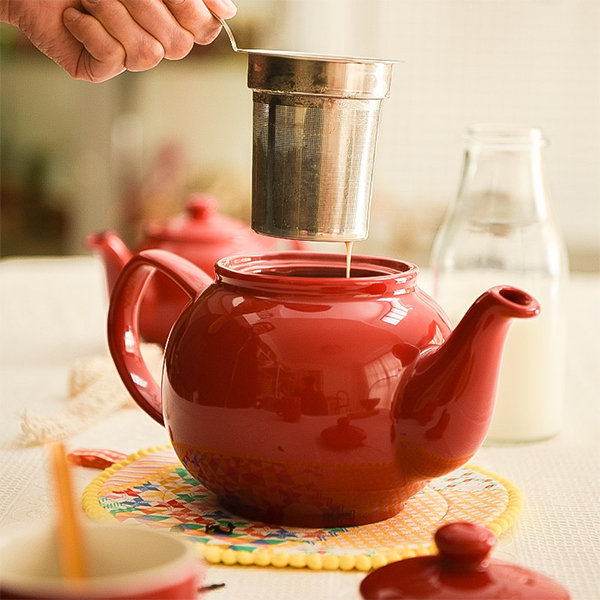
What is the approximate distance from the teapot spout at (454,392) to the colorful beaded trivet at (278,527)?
6cm

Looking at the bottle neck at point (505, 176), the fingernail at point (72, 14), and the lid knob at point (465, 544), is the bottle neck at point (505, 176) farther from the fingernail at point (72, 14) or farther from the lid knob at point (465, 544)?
the lid knob at point (465, 544)

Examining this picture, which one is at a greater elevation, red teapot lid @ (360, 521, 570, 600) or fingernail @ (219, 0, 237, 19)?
fingernail @ (219, 0, 237, 19)

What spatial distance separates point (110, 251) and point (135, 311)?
0.38m

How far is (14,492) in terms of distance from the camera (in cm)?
76

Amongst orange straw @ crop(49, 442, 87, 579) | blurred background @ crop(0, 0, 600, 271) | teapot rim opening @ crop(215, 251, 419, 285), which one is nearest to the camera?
orange straw @ crop(49, 442, 87, 579)

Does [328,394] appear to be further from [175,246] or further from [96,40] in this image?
[175,246]

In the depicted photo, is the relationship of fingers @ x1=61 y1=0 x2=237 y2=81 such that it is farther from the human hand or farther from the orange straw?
the orange straw

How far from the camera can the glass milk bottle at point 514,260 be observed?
0.94 metres

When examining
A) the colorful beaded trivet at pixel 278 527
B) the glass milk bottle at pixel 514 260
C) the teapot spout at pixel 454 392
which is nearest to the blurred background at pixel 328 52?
the glass milk bottle at pixel 514 260

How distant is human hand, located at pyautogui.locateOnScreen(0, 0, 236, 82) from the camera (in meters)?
0.79

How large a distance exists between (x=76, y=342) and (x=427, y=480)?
70 cm

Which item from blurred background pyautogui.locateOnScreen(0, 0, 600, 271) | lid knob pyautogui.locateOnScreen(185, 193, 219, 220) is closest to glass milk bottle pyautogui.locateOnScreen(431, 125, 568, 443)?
lid knob pyautogui.locateOnScreen(185, 193, 219, 220)

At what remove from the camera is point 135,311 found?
2.68ft

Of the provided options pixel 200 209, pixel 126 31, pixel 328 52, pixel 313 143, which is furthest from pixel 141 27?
pixel 328 52
